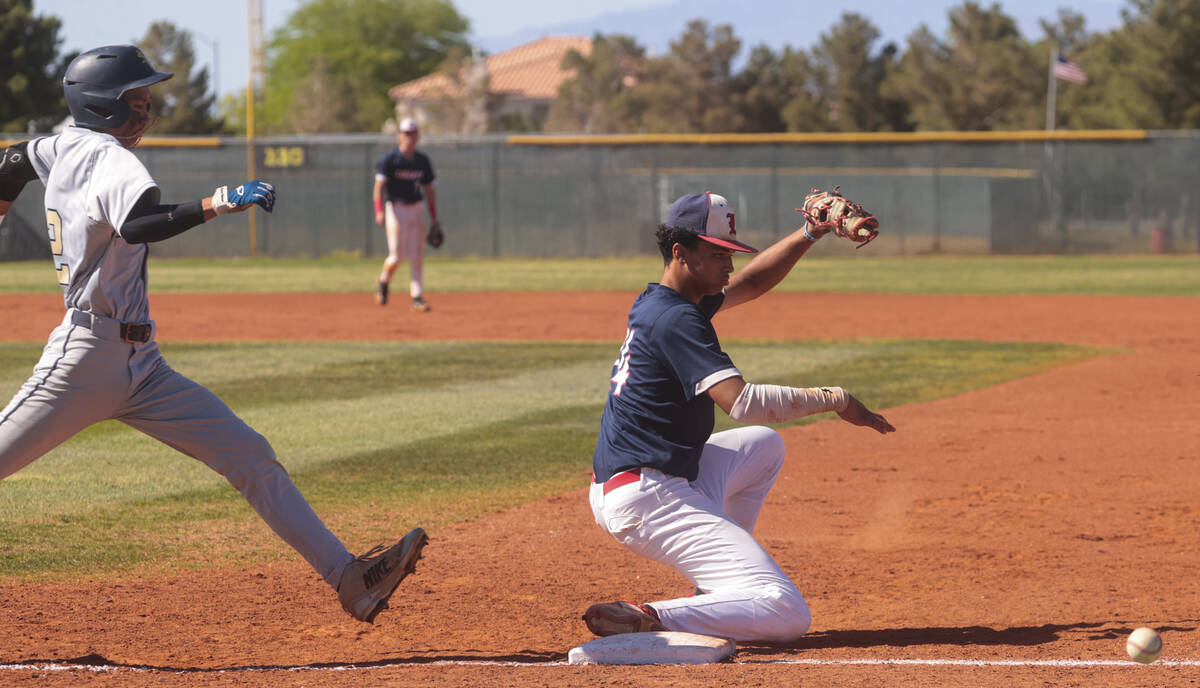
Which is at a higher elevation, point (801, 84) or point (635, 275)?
point (801, 84)

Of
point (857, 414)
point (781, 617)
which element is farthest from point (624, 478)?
point (857, 414)

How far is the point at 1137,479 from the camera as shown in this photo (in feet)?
24.2

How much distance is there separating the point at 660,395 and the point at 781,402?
41 centimetres

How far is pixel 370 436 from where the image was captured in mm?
8625

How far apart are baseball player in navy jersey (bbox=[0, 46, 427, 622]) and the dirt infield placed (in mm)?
428

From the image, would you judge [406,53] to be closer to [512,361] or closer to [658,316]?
[512,361]

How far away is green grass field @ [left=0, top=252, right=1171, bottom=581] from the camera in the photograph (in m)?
6.18

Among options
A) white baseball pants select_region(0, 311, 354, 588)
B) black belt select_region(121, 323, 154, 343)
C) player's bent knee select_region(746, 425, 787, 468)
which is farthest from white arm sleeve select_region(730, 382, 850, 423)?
black belt select_region(121, 323, 154, 343)

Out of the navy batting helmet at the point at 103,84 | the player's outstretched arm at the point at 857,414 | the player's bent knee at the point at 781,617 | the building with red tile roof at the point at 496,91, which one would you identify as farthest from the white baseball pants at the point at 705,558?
the building with red tile roof at the point at 496,91

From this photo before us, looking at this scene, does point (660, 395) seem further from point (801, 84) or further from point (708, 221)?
point (801, 84)

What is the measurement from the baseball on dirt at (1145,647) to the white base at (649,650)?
1.21 metres

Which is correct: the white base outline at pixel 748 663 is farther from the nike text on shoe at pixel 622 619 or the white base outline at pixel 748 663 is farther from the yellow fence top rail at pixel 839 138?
the yellow fence top rail at pixel 839 138

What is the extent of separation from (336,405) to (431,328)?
5.09 metres

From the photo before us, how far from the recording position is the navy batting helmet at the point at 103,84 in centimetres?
432
